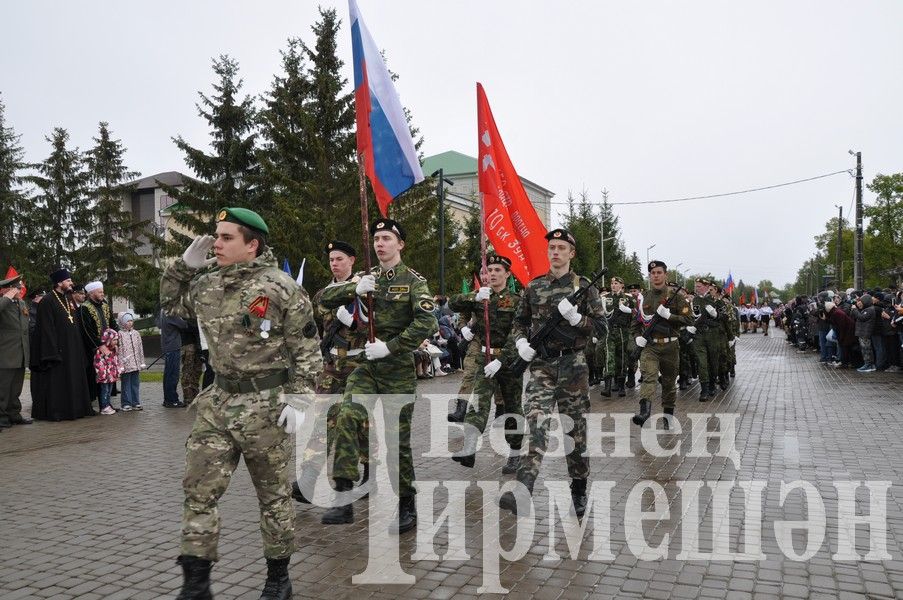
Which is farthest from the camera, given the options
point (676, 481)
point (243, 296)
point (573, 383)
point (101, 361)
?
→ point (101, 361)

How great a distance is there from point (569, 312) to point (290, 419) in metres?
2.64

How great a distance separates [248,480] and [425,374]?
37.6ft

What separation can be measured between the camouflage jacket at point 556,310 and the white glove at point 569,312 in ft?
0.20

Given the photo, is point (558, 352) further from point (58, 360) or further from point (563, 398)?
point (58, 360)

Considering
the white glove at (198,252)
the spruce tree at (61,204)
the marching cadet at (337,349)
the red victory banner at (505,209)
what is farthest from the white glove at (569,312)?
the spruce tree at (61,204)

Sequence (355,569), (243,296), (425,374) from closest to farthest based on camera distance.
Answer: (243,296), (355,569), (425,374)

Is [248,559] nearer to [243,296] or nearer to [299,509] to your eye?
[299,509]

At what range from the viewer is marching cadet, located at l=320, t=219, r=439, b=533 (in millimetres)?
5578

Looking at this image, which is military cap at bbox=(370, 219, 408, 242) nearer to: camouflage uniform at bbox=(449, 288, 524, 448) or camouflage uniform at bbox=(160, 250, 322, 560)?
camouflage uniform at bbox=(160, 250, 322, 560)

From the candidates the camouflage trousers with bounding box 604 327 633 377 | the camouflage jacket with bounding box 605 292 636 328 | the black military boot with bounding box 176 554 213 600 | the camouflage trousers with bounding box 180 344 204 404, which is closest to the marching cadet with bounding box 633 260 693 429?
the camouflage trousers with bounding box 604 327 633 377

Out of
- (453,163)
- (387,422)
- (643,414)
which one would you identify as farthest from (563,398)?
(453,163)

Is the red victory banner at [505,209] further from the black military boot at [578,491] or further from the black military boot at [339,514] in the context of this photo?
the black military boot at [339,514]

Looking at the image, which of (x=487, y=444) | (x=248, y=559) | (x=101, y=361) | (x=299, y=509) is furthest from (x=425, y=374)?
(x=248, y=559)

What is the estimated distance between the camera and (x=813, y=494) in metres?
6.50
